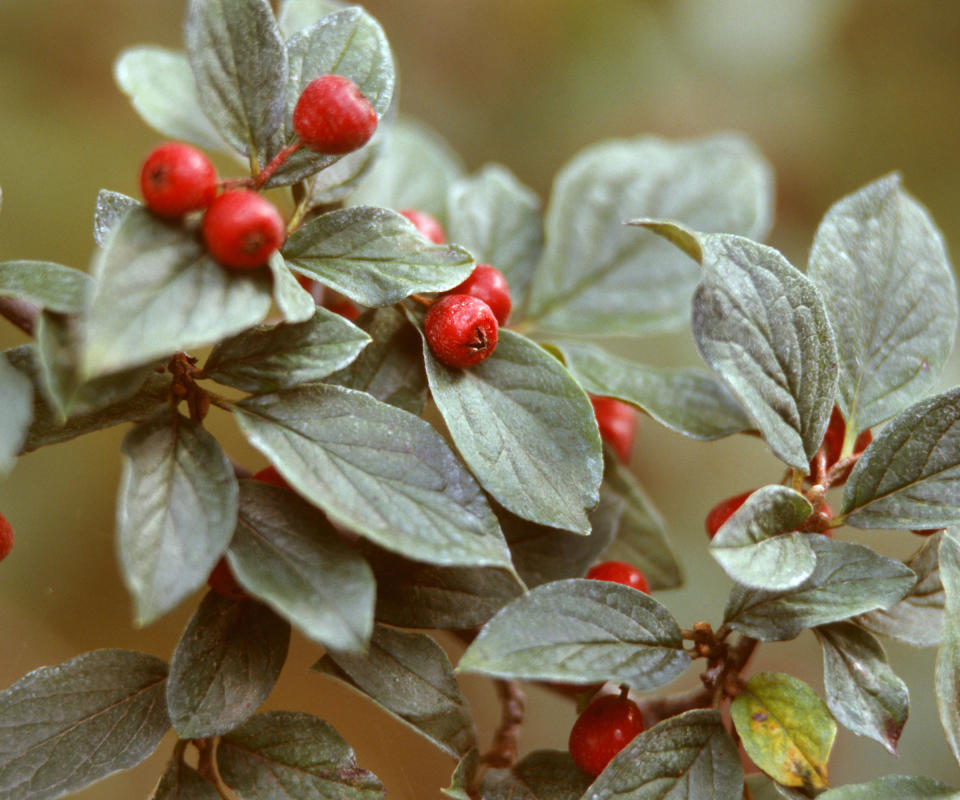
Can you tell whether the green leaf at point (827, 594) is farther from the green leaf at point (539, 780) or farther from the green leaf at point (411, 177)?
the green leaf at point (411, 177)

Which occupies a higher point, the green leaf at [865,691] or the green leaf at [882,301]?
the green leaf at [882,301]

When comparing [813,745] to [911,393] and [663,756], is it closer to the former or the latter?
[663,756]

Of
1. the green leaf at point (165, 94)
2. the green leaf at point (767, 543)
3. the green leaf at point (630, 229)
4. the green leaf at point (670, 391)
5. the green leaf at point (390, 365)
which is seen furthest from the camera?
the green leaf at point (630, 229)

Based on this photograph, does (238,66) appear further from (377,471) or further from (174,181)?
(377,471)

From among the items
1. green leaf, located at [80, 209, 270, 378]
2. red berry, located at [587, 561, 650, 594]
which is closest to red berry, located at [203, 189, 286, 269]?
green leaf, located at [80, 209, 270, 378]

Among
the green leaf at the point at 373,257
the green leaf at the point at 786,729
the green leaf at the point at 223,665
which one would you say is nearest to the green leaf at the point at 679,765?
the green leaf at the point at 786,729

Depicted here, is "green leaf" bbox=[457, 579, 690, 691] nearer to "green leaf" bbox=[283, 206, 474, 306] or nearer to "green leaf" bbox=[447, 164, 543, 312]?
"green leaf" bbox=[283, 206, 474, 306]
